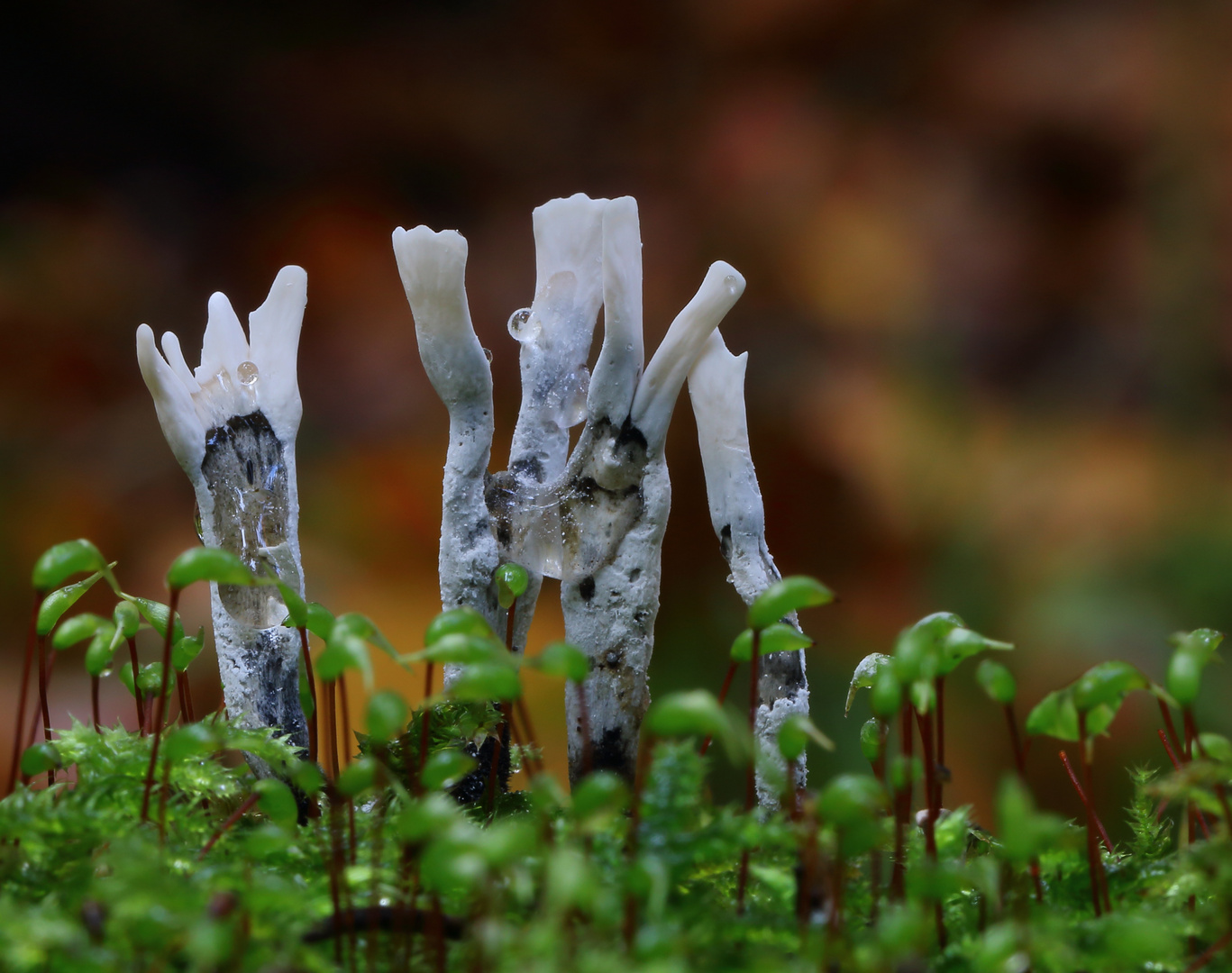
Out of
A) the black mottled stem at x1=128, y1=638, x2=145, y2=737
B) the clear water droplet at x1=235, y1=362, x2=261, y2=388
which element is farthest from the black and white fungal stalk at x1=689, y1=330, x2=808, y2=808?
the black mottled stem at x1=128, y1=638, x2=145, y2=737

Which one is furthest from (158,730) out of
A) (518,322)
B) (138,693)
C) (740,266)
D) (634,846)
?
(740,266)

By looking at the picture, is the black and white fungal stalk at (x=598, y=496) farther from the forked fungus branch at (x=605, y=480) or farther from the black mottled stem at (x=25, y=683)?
A: the black mottled stem at (x=25, y=683)

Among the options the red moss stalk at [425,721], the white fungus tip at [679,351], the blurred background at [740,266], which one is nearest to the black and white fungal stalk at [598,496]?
the white fungus tip at [679,351]

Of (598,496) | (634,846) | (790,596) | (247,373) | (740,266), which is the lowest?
(634,846)

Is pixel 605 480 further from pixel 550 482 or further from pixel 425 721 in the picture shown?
pixel 425 721

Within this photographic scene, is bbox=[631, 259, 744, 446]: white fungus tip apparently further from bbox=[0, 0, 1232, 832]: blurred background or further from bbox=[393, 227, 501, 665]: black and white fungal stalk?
bbox=[0, 0, 1232, 832]: blurred background

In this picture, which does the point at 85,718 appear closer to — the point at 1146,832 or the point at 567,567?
the point at 567,567
